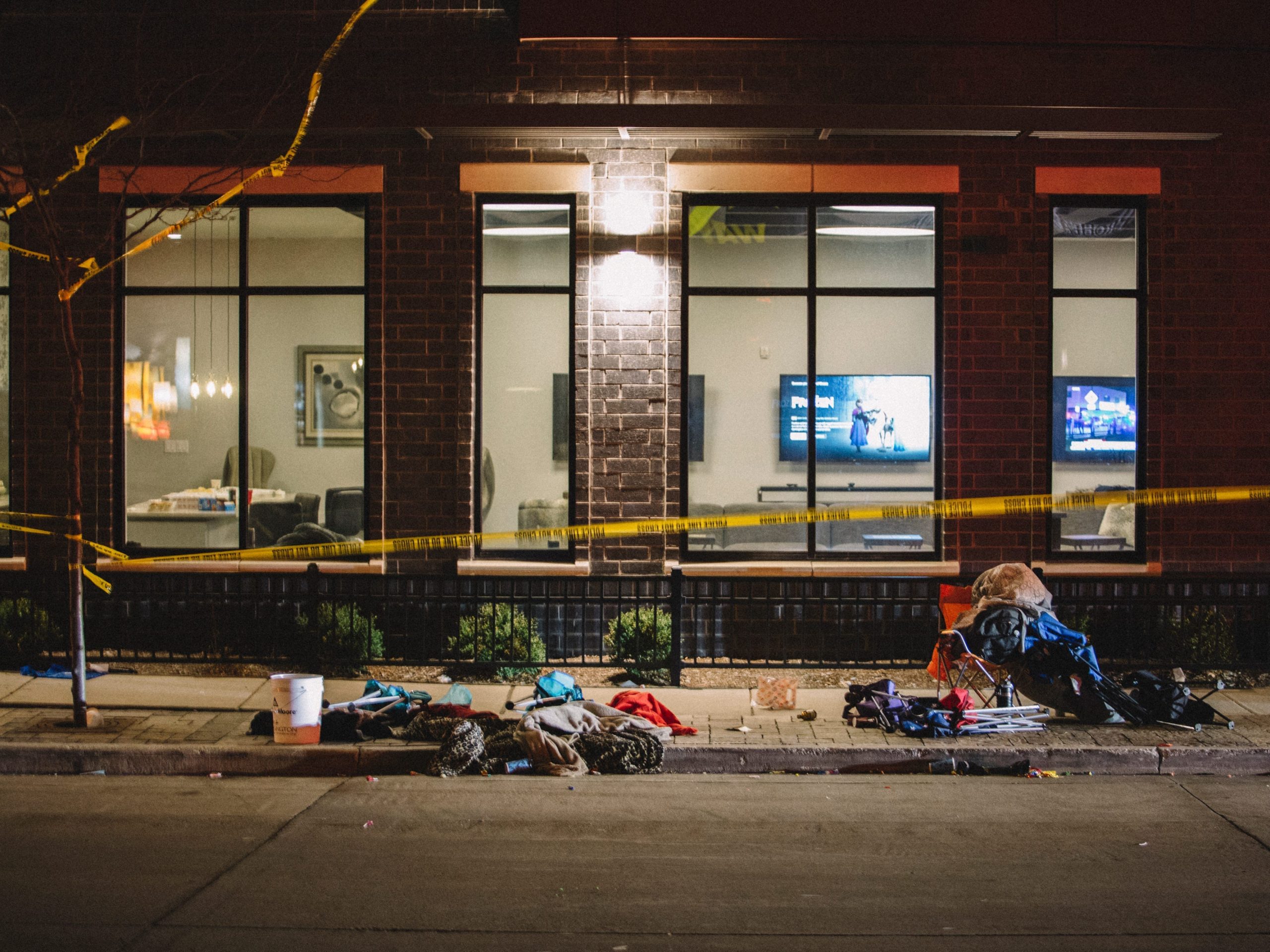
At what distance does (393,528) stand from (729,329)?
3.87 metres

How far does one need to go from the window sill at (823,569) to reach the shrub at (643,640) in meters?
0.80

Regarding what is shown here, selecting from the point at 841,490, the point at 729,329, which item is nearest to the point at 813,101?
the point at 729,329

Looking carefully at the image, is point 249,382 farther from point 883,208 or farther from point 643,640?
point 883,208

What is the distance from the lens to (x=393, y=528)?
11523 millimetres

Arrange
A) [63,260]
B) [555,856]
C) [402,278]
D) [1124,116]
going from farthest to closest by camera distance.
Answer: [402,278] < [1124,116] < [63,260] < [555,856]

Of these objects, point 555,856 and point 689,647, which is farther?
point 689,647

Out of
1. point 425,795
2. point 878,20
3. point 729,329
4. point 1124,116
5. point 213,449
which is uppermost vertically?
point 878,20

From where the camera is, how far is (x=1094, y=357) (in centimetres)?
1161

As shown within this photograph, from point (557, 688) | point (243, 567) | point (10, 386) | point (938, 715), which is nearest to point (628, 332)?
point (557, 688)

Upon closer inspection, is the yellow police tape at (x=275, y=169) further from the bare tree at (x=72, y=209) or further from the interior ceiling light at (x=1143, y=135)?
the interior ceiling light at (x=1143, y=135)

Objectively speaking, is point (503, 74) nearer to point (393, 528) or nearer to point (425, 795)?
point (393, 528)

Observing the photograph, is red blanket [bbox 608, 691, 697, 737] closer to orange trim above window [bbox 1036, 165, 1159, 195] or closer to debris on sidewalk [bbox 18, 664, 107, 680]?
debris on sidewalk [bbox 18, 664, 107, 680]

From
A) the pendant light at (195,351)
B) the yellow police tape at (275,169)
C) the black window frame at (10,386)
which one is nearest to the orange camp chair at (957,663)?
the yellow police tape at (275,169)

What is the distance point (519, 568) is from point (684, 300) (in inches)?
122
